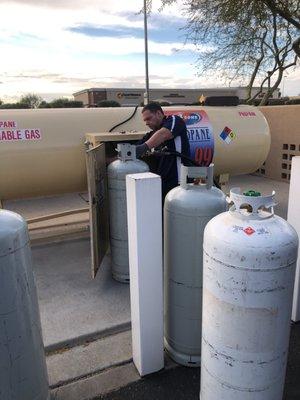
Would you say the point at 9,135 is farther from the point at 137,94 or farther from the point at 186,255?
the point at 137,94

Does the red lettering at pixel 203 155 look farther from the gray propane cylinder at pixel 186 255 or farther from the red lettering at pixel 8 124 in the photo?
the gray propane cylinder at pixel 186 255

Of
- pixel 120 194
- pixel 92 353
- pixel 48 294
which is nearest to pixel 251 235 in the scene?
pixel 92 353

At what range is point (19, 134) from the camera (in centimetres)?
428

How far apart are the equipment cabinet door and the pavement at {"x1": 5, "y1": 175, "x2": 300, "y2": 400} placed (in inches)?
13.4

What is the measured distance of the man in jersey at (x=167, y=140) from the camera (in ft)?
11.8

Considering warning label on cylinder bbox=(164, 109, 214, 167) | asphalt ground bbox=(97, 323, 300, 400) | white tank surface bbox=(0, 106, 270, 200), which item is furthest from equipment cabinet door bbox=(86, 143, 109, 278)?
warning label on cylinder bbox=(164, 109, 214, 167)

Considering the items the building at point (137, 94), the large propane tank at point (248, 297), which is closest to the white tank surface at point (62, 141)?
the large propane tank at point (248, 297)

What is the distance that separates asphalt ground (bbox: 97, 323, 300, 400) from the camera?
2.42 meters

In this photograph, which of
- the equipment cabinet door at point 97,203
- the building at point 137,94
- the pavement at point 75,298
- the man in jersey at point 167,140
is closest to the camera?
the pavement at point 75,298

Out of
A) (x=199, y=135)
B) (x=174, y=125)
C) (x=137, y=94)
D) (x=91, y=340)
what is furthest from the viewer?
(x=137, y=94)

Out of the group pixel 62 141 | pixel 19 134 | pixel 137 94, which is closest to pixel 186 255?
pixel 62 141

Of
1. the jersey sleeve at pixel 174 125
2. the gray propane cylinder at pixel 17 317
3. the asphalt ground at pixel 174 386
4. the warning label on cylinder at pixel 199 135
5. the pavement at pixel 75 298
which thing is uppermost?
the jersey sleeve at pixel 174 125

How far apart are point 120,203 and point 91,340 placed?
1326 mm

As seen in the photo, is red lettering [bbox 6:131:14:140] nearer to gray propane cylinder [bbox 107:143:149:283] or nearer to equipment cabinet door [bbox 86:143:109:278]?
equipment cabinet door [bbox 86:143:109:278]
